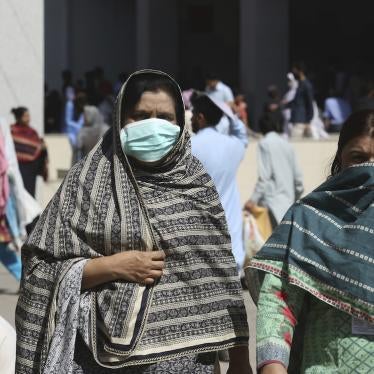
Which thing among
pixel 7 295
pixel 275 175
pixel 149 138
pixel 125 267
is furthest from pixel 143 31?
pixel 125 267

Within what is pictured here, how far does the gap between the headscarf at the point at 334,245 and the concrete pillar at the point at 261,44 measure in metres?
17.9

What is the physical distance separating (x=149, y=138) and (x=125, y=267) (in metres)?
0.38

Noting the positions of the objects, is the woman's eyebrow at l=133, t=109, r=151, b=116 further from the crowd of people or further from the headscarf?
the headscarf

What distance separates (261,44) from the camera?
20.8 metres

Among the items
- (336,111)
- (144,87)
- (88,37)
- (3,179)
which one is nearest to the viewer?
(144,87)

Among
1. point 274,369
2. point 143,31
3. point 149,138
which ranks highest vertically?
point 143,31

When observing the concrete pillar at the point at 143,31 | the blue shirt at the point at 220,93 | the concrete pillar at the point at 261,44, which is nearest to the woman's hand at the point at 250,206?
the blue shirt at the point at 220,93

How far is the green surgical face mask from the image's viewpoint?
11.2ft

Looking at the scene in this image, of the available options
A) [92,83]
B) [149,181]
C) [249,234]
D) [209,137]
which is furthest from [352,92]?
[149,181]

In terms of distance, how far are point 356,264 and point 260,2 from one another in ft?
60.4

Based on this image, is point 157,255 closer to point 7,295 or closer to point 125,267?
point 125,267

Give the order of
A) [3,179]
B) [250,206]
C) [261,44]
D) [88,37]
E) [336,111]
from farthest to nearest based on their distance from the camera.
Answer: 1. [88,37]
2. [261,44]
3. [336,111]
4. [250,206]
5. [3,179]

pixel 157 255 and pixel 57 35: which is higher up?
pixel 57 35

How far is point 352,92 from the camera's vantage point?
20.2 m
